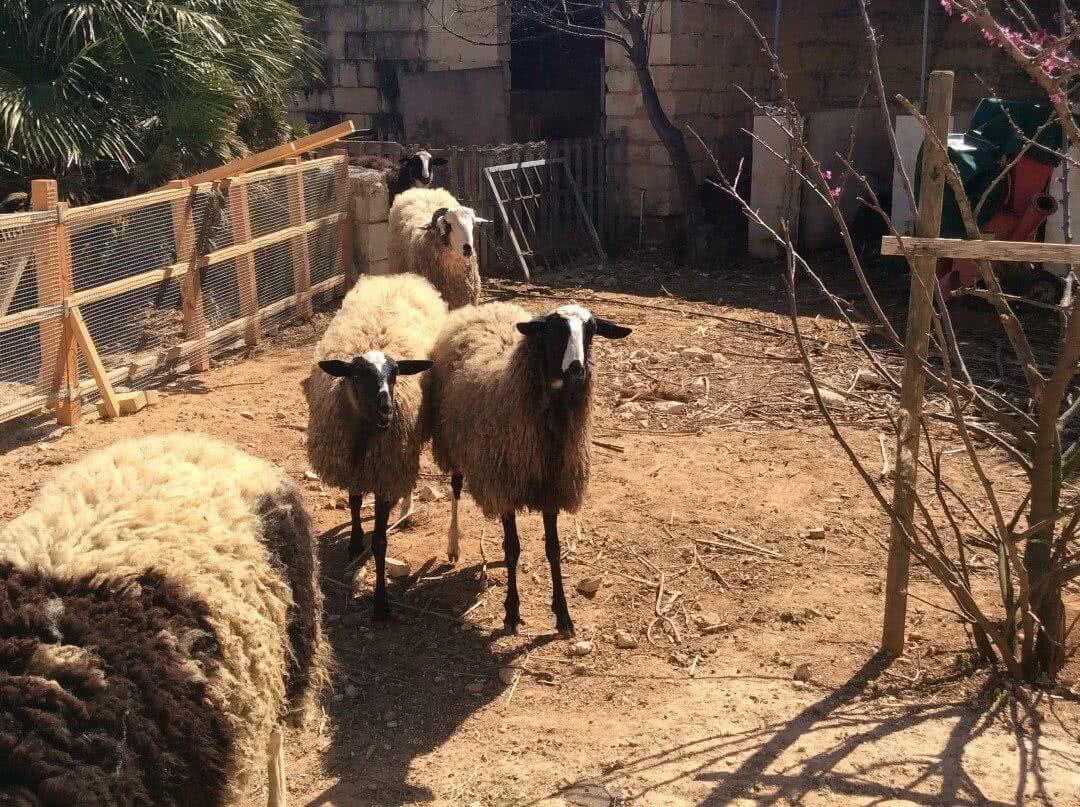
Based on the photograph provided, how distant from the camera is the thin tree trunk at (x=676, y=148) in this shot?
15.3 meters

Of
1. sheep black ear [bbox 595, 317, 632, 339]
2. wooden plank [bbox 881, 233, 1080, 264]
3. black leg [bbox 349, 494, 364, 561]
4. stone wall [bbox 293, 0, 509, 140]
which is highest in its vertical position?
stone wall [bbox 293, 0, 509, 140]

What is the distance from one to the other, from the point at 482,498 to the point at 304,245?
6.83 meters

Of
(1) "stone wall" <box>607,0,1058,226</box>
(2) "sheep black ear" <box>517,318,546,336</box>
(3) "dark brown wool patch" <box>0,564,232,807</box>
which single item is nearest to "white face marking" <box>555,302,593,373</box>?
(2) "sheep black ear" <box>517,318,546,336</box>

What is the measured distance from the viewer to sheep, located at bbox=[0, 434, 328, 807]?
2.96 m

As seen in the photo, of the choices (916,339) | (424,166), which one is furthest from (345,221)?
(916,339)

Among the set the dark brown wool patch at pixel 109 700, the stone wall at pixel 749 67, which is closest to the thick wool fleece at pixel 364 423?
the dark brown wool patch at pixel 109 700

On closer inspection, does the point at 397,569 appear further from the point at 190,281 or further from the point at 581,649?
the point at 190,281

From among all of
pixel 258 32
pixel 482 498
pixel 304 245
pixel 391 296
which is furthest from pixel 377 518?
pixel 258 32

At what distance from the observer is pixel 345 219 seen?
13258 mm

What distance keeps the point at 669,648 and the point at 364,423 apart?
6.82 feet

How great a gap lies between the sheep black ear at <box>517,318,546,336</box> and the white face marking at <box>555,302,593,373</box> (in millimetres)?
123

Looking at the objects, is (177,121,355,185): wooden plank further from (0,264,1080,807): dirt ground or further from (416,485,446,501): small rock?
(416,485,446,501): small rock

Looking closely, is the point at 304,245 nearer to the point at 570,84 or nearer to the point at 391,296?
the point at 391,296

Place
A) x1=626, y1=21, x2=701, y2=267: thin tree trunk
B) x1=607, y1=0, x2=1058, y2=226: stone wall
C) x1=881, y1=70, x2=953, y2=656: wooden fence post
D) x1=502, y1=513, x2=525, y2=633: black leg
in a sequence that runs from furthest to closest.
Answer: x1=607, y1=0, x2=1058, y2=226: stone wall
x1=626, y1=21, x2=701, y2=267: thin tree trunk
x1=502, y1=513, x2=525, y2=633: black leg
x1=881, y1=70, x2=953, y2=656: wooden fence post
